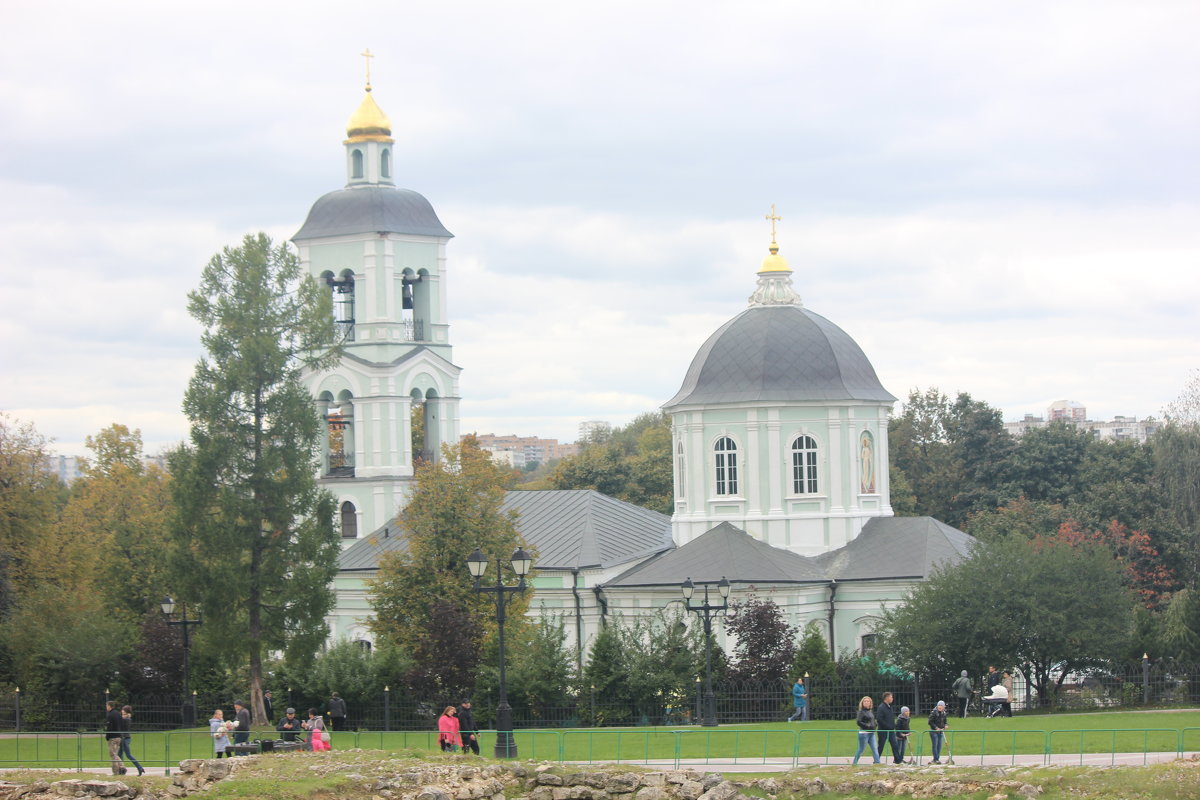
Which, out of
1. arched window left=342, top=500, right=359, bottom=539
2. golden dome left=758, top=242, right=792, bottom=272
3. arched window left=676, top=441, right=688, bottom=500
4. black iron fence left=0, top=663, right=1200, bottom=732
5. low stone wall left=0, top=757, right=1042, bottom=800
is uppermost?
golden dome left=758, top=242, right=792, bottom=272

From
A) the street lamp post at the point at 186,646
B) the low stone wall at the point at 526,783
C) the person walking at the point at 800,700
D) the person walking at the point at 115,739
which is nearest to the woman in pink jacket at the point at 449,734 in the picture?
the low stone wall at the point at 526,783

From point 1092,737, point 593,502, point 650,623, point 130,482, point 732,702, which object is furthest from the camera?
point 130,482

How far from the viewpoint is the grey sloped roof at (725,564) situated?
47938 millimetres

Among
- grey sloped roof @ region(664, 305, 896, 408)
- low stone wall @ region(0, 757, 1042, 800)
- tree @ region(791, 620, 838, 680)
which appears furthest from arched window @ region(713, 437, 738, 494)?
low stone wall @ region(0, 757, 1042, 800)

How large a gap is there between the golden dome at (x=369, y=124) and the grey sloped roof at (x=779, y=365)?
14.4 meters

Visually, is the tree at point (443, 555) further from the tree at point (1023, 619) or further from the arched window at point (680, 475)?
the tree at point (1023, 619)

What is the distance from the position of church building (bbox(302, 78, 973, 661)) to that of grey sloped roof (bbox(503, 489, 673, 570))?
75 mm

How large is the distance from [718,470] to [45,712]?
67.6 ft

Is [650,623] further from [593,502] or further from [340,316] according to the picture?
[340,316]

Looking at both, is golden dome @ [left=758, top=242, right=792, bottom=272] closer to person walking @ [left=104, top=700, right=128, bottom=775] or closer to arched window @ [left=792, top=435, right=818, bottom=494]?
arched window @ [left=792, top=435, right=818, bottom=494]

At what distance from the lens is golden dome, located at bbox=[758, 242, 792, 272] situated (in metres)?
54.0

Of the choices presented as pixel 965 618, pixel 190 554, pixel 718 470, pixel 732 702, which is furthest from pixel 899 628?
pixel 190 554

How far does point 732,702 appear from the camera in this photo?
1609 inches

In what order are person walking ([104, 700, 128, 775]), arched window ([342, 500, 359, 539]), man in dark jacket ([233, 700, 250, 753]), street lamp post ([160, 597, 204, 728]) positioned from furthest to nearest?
arched window ([342, 500, 359, 539])
street lamp post ([160, 597, 204, 728])
man in dark jacket ([233, 700, 250, 753])
person walking ([104, 700, 128, 775])
